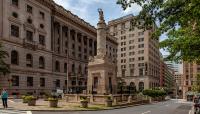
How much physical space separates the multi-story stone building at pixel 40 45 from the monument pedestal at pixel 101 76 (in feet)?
67.8

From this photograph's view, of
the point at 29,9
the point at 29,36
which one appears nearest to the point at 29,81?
the point at 29,36

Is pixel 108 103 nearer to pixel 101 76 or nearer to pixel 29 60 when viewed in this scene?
pixel 101 76

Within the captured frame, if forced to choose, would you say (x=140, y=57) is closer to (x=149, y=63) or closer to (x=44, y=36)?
(x=149, y=63)

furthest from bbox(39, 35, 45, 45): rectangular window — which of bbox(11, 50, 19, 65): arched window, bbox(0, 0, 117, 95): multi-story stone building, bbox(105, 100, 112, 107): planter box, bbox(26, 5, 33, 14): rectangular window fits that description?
bbox(105, 100, 112, 107): planter box

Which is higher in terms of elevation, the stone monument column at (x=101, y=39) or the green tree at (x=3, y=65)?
the stone monument column at (x=101, y=39)

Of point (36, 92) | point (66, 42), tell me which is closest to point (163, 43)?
point (36, 92)

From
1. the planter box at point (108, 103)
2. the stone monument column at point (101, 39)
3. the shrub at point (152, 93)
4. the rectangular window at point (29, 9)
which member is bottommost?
the shrub at point (152, 93)

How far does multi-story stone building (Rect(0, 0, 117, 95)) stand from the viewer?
66938mm

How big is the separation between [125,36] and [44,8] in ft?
242

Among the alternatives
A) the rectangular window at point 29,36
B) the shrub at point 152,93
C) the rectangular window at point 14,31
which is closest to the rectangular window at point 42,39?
the rectangular window at point 29,36

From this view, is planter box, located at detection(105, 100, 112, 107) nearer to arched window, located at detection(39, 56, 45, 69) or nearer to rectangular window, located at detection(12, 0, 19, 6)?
rectangular window, located at detection(12, 0, 19, 6)

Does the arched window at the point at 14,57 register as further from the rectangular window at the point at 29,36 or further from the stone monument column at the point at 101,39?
the stone monument column at the point at 101,39

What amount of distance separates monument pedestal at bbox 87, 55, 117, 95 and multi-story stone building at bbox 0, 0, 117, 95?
20.7 meters

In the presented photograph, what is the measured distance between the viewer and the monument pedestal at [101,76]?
5028cm
